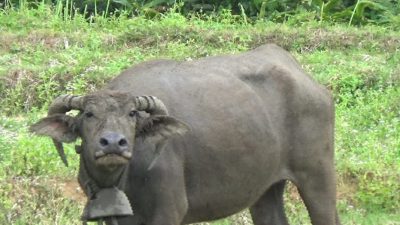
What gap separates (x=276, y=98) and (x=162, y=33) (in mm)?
6253

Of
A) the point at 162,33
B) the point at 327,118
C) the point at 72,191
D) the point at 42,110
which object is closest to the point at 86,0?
the point at 162,33

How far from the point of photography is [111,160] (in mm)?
6027

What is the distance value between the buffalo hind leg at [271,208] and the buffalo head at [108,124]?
4.94 ft

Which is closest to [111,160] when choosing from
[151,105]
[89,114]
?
[89,114]

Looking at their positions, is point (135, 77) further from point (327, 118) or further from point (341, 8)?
point (341, 8)

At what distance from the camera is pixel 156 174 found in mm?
6465

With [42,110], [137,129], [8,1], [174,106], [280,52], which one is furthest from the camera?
[8,1]

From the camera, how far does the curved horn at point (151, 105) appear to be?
20.7 ft

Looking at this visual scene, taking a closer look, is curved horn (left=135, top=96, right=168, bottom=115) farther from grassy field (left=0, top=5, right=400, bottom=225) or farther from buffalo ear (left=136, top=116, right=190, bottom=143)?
grassy field (left=0, top=5, right=400, bottom=225)

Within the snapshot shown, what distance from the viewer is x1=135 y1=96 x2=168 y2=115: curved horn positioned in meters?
6.30

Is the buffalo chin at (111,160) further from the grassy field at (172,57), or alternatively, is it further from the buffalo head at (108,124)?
the grassy field at (172,57)

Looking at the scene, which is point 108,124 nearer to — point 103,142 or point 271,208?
point 103,142

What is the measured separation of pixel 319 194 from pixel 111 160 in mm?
1936

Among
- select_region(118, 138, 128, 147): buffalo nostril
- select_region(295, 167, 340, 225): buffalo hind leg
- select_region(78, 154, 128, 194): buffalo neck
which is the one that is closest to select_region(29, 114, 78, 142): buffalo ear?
select_region(78, 154, 128, 194): buffalo neck
